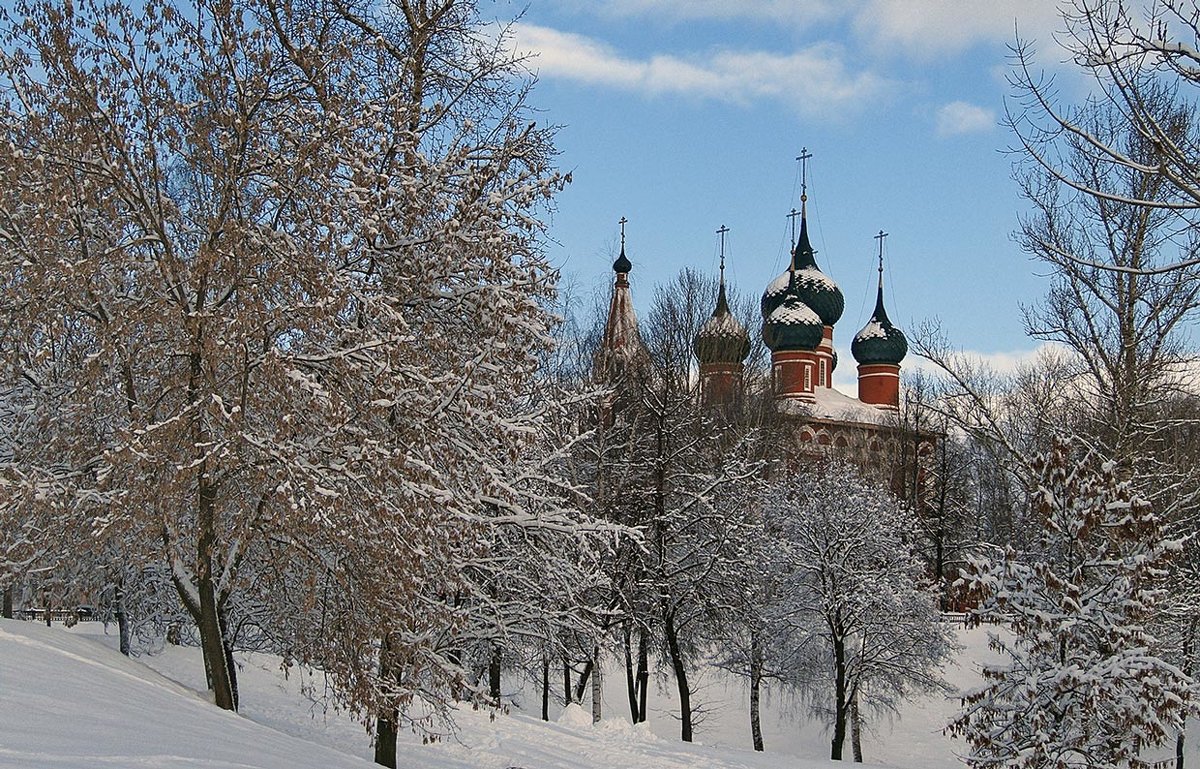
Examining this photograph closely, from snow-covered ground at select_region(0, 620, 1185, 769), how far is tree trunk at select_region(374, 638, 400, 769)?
53cm

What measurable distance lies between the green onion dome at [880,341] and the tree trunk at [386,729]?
55.6 meters

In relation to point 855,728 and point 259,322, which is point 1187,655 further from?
point 259,322

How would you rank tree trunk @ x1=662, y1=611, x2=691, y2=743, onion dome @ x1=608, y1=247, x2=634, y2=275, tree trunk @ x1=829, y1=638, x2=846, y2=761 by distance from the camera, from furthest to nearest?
1. onion dome @ x1=608, y1=247, x2=634, y2=275
2. tree trunk @ x1=829, y1=638, x2=846, y2=761
3. tree trunk @ x1=662, y1=611, x2=691, y2=743

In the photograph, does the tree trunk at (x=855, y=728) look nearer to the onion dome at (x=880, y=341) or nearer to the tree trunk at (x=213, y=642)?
the tree trunk at (x=213, y=642)

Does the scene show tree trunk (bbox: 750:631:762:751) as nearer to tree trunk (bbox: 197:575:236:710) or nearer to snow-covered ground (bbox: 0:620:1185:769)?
snow-covered ground (bbox: 0:620:1185:769)

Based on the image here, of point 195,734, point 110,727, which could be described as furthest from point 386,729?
point 110,727

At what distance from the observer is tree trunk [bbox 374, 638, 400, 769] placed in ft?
31.9

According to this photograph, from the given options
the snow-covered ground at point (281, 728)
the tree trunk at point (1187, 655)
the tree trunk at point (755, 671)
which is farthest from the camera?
the tree trunk at point (755, 671)

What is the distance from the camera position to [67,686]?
722cm

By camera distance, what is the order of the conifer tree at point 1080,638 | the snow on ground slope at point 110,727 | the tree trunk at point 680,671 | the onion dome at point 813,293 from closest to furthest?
the snow on ground slope at point 110,727
the conifer tree at point 1080,638
the tree trunk at point 680,671
the onion dome at point 813,293

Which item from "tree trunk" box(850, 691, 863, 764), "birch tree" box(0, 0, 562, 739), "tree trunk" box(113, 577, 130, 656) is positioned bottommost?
"tree trunk" box(850, 691, 863, 764)

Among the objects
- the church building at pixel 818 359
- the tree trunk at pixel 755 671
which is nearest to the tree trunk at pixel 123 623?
the tree trunk at pixel 755 671

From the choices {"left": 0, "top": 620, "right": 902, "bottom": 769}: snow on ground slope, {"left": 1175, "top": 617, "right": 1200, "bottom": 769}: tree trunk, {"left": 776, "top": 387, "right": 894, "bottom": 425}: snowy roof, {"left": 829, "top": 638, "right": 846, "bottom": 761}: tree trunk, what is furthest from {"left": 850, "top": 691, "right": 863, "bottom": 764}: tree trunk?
{"left": 776, "top": 387, "right": 894, "bottom": 425}: snowy roof

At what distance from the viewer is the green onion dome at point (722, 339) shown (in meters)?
32.3
